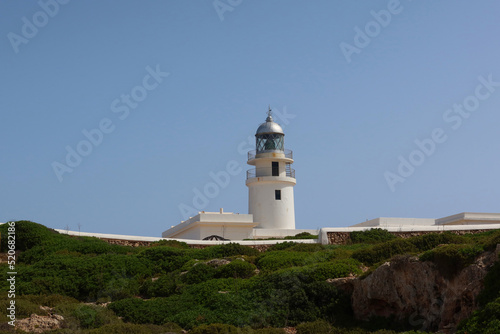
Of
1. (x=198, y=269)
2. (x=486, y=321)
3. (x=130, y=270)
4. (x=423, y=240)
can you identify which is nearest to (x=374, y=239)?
(x=423, y=240)

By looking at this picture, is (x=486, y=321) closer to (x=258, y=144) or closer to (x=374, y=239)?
(x=374, y=239)

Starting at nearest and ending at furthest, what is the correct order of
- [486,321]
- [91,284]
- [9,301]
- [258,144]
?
[486,321] < [9,301] < [91,284] < [258,144]

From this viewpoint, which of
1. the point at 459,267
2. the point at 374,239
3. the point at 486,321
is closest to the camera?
the point at 486,321

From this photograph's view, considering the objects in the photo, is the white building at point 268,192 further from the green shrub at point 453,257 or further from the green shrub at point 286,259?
the green shrub at point 453,257

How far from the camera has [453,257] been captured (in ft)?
50.2

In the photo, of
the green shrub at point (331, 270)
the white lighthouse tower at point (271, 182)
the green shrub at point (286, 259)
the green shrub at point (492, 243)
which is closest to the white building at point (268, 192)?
the white lighthouse tower at point (271, 182)

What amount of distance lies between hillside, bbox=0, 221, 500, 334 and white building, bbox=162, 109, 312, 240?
386 inches

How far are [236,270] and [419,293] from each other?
6.42m

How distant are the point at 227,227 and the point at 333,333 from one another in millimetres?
16819

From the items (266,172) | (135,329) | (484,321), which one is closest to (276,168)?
(266,172)

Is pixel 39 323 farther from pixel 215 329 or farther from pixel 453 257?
pixel 453 257

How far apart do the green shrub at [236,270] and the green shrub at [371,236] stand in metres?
7.20

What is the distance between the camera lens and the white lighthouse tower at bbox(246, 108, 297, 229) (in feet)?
115

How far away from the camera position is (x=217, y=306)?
56.1ft
